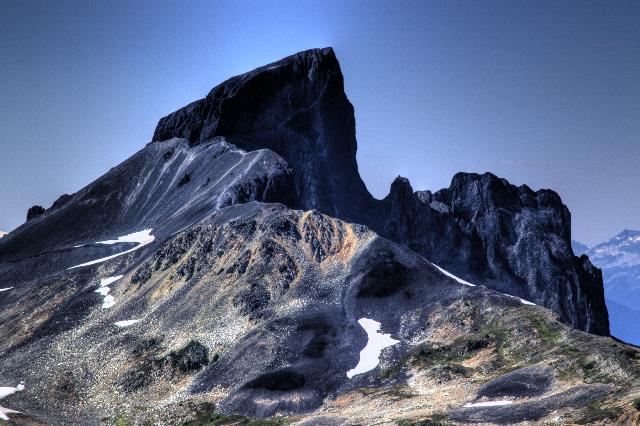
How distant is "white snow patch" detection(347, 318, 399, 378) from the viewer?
340 ft

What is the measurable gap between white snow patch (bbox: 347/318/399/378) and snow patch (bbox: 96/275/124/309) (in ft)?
164

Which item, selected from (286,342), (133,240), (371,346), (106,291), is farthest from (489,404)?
(133,240)

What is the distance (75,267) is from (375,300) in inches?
2878

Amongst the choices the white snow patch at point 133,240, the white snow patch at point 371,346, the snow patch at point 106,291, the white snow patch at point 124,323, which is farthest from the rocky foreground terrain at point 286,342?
the white snow patch at point 133,240

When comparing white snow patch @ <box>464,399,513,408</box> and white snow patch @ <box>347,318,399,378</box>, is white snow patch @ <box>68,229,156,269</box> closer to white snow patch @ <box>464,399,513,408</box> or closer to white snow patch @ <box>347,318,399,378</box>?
white snow patch @ <box>347,318,399,378</box>

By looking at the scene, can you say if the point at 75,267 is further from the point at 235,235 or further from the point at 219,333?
the point at 219,333

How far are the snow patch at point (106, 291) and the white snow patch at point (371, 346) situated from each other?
49975 mm

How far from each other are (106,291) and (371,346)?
2361 inches

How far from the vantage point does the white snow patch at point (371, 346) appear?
104m

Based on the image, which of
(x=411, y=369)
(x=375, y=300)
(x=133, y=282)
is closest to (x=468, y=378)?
(x=411, y=369)

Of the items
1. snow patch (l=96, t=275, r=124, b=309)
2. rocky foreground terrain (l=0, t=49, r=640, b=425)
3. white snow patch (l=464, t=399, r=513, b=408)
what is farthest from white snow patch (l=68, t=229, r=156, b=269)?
white snow patch (l=464, t=399, r=513, b=408)

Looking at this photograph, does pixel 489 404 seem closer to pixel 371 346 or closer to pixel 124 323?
pixel 371 346

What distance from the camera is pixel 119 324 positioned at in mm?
128625

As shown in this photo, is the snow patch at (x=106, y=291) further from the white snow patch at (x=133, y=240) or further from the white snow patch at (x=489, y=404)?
the white snow patch at (x=489, y=404)
